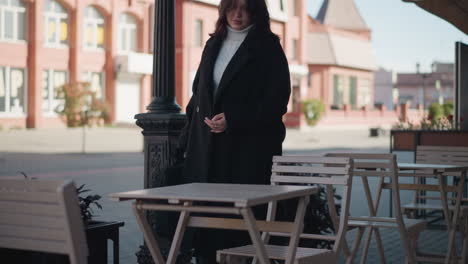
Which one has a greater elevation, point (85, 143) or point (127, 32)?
point (127, 32)

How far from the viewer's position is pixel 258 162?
5.10m

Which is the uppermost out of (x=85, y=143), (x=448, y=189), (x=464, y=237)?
(x=448, y=189)

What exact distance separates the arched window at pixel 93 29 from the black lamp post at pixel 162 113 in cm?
4231

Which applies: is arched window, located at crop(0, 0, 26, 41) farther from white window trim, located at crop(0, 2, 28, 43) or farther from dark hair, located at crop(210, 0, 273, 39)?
dark hair, located at crop(210, 0, 273, 39)

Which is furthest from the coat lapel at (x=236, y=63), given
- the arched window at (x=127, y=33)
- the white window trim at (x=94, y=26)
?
the arched window at (x=127, y=33)

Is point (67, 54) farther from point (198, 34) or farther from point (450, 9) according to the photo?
point (450, 9)

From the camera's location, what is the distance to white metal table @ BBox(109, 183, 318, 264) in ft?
12.0

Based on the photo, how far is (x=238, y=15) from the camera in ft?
16.4

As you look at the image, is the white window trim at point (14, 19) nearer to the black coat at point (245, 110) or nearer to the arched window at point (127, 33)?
the arched window at point (127, 33)

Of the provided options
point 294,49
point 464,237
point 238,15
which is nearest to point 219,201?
point 238,15

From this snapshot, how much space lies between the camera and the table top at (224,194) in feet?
11.9

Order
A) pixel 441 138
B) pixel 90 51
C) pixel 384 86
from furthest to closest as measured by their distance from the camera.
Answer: pixel 384 86 → pixel 90 51 → pixel 441 138

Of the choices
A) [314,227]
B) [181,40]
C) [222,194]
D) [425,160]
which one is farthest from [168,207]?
[181,40]

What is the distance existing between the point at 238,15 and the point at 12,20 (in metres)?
40.4
